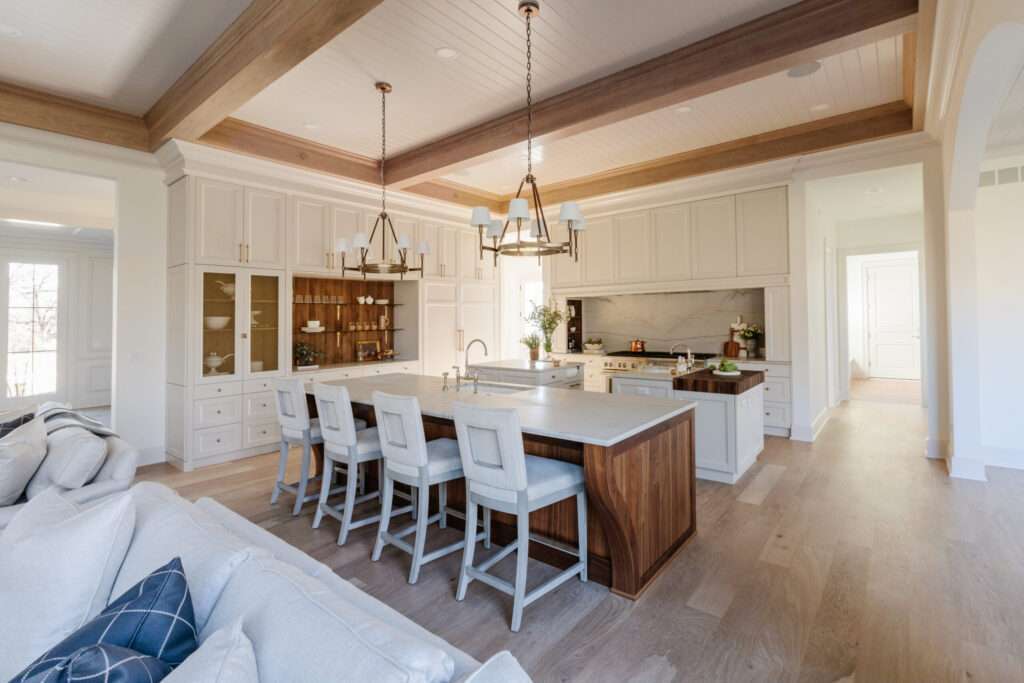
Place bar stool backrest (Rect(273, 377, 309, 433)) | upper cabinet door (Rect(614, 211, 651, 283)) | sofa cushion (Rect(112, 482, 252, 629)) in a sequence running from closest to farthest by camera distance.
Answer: sofa cushion (Rect(112, 482, 252, 629)) < bar stool backrest (Rect(273, 377, 309, 433)) < upper cabinet door (Rect(614, 211, 651, 283))

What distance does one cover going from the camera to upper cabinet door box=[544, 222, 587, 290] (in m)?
6.80

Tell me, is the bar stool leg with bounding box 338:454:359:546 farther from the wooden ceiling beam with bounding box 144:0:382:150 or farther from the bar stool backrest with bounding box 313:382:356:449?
the wooden ceiling beam with bounding box 144:0:382:150

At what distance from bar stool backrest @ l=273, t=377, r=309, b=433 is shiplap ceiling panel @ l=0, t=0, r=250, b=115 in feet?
7.41

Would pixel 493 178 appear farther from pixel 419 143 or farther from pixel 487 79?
pixel 487 79

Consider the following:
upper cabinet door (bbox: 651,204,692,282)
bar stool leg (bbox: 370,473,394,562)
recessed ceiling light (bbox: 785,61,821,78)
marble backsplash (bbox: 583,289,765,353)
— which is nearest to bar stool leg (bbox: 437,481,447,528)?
bar stool leg (bbox: 370,473,394,562)

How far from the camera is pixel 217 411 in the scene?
15.2 feet

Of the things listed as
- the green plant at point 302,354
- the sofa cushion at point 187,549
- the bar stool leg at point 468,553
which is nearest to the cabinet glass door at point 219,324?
the green plant at point 302,354

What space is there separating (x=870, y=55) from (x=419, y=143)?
12.3ft

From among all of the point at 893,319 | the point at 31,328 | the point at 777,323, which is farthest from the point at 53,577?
the point at 893,319

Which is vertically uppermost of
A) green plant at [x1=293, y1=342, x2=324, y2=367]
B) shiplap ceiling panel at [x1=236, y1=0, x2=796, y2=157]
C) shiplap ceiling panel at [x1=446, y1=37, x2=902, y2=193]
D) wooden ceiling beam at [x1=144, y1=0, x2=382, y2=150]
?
shiplap ceiling panel at [x1=446, y1=37, x2=902, y2=193]

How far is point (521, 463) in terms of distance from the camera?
2.12 m

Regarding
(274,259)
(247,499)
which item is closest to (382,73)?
(274,259)

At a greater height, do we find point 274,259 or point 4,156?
point 4,156

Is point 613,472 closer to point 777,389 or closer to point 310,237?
point 777,389
